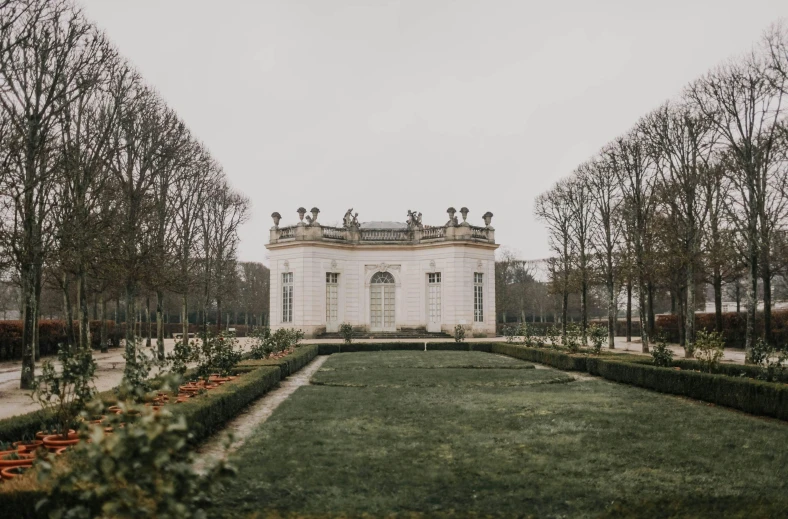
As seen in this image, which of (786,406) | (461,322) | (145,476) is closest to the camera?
(145,476)

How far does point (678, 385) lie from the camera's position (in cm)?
1334

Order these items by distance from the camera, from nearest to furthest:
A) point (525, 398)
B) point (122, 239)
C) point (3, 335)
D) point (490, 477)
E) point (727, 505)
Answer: point (727, 505)
point (490, 477)
point (525, 398)
point (122, 239)
point (3, 335)

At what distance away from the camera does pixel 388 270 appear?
116ft

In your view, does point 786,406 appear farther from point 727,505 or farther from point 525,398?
point 727,505

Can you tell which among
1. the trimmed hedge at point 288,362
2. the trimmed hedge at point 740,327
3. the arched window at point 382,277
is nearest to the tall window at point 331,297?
the arched window at point 382,277

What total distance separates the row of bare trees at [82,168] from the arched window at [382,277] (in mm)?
10305

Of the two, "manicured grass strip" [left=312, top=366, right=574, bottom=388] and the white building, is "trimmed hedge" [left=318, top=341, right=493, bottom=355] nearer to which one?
the white building

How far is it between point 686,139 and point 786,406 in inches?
564

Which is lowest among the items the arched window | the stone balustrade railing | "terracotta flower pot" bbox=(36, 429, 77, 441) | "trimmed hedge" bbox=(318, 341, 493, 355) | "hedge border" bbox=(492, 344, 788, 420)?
"trimmed hedge" bbox=(318, 341, 493, 355)

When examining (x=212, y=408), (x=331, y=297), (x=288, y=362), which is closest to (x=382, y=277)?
(x=331, y=297)

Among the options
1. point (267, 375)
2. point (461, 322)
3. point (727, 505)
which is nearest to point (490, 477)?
point (727, 505)

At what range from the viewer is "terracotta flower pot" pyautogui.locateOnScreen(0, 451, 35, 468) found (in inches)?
234

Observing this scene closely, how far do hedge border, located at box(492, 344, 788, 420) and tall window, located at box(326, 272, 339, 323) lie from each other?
1709 centimetres

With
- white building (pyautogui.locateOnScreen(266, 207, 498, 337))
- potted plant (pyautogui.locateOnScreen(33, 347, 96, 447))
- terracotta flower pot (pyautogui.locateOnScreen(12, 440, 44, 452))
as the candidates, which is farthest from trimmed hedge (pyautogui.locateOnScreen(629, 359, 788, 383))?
white building (pyautogui.locateOnScreen(266, 207, 498, 337))
